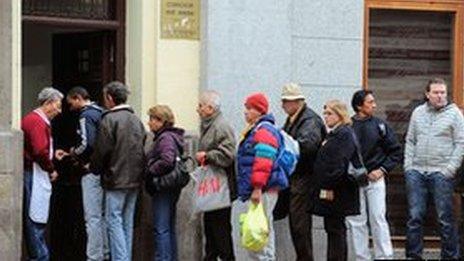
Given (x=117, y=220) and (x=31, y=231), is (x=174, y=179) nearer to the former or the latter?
(x=117, y=220)

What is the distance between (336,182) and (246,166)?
3.02 feet

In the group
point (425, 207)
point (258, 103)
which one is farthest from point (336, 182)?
point (425, 207)

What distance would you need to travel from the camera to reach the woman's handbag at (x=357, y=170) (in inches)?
519

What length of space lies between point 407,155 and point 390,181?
36.4 inches

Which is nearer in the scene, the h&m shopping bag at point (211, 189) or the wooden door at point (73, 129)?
the h&m shopping bag at point (211, 189)

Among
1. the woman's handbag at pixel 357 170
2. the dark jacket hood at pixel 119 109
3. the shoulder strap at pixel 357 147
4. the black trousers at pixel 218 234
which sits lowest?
the black trousers at pixel 218 234

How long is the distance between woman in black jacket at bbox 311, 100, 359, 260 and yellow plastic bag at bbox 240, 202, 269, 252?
2.27 feet

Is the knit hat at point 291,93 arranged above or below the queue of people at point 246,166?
above

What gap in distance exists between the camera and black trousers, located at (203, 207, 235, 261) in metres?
13.5

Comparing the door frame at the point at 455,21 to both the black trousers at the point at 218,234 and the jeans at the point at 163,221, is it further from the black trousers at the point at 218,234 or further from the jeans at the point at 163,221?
the jeans at the point at 163,221

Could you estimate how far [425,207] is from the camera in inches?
563

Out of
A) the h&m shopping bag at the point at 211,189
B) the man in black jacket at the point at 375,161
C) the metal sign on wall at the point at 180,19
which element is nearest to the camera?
Answer: the h&m shopping bag at the point at 211,189

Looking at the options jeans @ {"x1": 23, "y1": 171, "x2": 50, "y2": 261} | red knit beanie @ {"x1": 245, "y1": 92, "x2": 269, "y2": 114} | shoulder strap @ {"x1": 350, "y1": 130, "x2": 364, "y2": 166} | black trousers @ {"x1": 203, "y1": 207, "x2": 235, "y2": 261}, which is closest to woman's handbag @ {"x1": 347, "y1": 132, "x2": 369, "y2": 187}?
shoulder strap @ {"x1": 350, "y1": 130, "x2": 364, "y2": 166}

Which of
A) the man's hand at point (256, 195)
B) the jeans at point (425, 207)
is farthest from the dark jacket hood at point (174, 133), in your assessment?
the jeans at point (425, 207)
